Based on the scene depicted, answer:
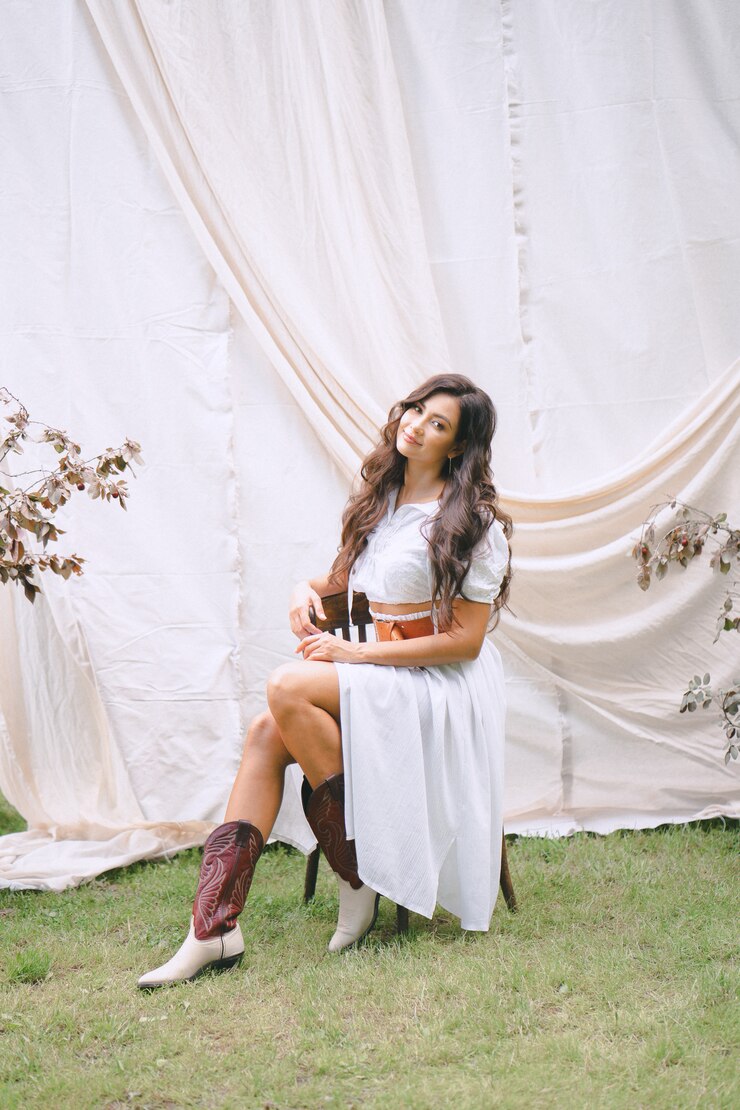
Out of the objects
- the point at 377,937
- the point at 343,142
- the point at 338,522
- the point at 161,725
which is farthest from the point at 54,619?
the point at 343,142

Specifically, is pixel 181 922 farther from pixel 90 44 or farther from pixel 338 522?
pixel 90 44

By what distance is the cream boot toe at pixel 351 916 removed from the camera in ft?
7.43

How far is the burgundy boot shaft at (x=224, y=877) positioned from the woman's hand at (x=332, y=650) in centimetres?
37

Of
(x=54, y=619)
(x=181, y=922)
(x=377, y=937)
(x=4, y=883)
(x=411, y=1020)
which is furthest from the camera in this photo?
(x=54, y=619)

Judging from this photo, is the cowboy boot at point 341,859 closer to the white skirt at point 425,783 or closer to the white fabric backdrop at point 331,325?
the white skirt at point 425,783

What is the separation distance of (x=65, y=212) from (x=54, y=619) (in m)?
1.12

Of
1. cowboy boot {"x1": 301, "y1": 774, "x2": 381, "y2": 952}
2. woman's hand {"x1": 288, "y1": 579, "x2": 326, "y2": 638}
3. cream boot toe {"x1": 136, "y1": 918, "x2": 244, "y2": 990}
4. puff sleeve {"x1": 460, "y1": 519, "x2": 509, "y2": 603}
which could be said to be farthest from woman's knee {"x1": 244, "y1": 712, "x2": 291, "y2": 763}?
puff sleeve {"x1": 460, "y1": 519, "x2": 509, "y2": 603}

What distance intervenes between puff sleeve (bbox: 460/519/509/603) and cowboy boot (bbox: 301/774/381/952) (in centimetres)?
46

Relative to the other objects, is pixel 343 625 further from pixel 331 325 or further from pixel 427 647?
pixel 331 325

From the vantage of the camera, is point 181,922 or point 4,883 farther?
point 4,883

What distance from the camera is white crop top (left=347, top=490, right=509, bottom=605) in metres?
2.29

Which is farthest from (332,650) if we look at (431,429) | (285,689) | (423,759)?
(431,429)

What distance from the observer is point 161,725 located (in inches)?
120

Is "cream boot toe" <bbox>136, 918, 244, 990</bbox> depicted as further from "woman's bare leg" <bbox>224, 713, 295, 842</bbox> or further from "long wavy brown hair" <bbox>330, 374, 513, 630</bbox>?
"long wavy brown hair" <bbox>330, 374, 513, 630</bbox>
